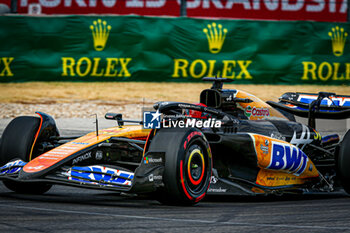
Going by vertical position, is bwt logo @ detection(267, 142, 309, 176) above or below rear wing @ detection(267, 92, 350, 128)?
below

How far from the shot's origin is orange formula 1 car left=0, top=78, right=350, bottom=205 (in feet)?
19.1

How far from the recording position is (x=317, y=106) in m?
8.31

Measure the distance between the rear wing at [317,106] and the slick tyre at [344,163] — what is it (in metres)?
1.08

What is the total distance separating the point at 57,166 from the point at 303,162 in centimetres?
275

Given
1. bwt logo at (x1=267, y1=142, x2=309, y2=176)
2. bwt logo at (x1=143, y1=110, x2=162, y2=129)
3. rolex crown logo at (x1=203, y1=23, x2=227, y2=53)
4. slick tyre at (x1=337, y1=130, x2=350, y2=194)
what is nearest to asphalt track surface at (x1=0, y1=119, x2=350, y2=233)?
slick tyre at (x1=337, y1=130, x2=350, y2=194)

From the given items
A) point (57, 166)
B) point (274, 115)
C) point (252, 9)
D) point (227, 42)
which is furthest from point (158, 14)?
point (57, 166)

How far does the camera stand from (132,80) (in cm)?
1719

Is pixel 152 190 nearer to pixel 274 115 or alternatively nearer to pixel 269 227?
pixel 269 227

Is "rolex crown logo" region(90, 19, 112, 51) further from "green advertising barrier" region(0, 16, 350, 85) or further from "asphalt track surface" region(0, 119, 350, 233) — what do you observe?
"asphalt track surface" region(0, 119, 350, 233)

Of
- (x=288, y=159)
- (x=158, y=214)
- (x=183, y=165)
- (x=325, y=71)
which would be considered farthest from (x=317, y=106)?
(x=325, y=71)

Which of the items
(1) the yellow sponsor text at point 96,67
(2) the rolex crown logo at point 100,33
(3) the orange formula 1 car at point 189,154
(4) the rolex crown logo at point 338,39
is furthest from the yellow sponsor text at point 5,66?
(3) the orange formula 1 car at point 189,154

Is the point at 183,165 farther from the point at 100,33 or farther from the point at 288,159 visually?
the point at 100,33

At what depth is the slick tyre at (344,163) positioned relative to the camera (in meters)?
6.98

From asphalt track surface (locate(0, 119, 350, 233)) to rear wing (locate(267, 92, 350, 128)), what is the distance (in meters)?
1.50
